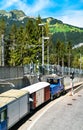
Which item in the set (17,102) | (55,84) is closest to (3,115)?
(17,102)

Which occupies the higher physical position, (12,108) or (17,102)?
(17,102)

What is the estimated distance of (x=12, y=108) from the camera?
26.7m

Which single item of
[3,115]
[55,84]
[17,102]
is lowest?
[3,115]

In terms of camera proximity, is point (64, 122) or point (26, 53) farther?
point (26, 53)

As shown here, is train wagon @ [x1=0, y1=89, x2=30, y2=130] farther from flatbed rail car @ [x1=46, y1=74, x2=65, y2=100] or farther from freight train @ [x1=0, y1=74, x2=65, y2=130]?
flatbed rail car @ [x1=46, y1=74, x2=65, y2=100]

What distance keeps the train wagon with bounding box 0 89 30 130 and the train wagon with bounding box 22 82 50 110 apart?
3.42 meters

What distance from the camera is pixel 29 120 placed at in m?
33.1

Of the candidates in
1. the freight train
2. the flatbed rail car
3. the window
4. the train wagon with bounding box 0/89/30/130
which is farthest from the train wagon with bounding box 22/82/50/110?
the window

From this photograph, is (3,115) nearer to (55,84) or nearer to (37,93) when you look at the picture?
(37,93)

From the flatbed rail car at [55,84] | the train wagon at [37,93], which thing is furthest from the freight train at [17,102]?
the flatbed rail car at [55,84]

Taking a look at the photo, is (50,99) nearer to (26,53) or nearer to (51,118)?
(51,118)

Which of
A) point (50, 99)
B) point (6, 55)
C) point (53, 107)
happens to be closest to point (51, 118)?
point (53, 107)

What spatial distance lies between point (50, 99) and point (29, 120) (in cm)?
1501

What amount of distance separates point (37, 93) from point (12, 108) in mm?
11316
